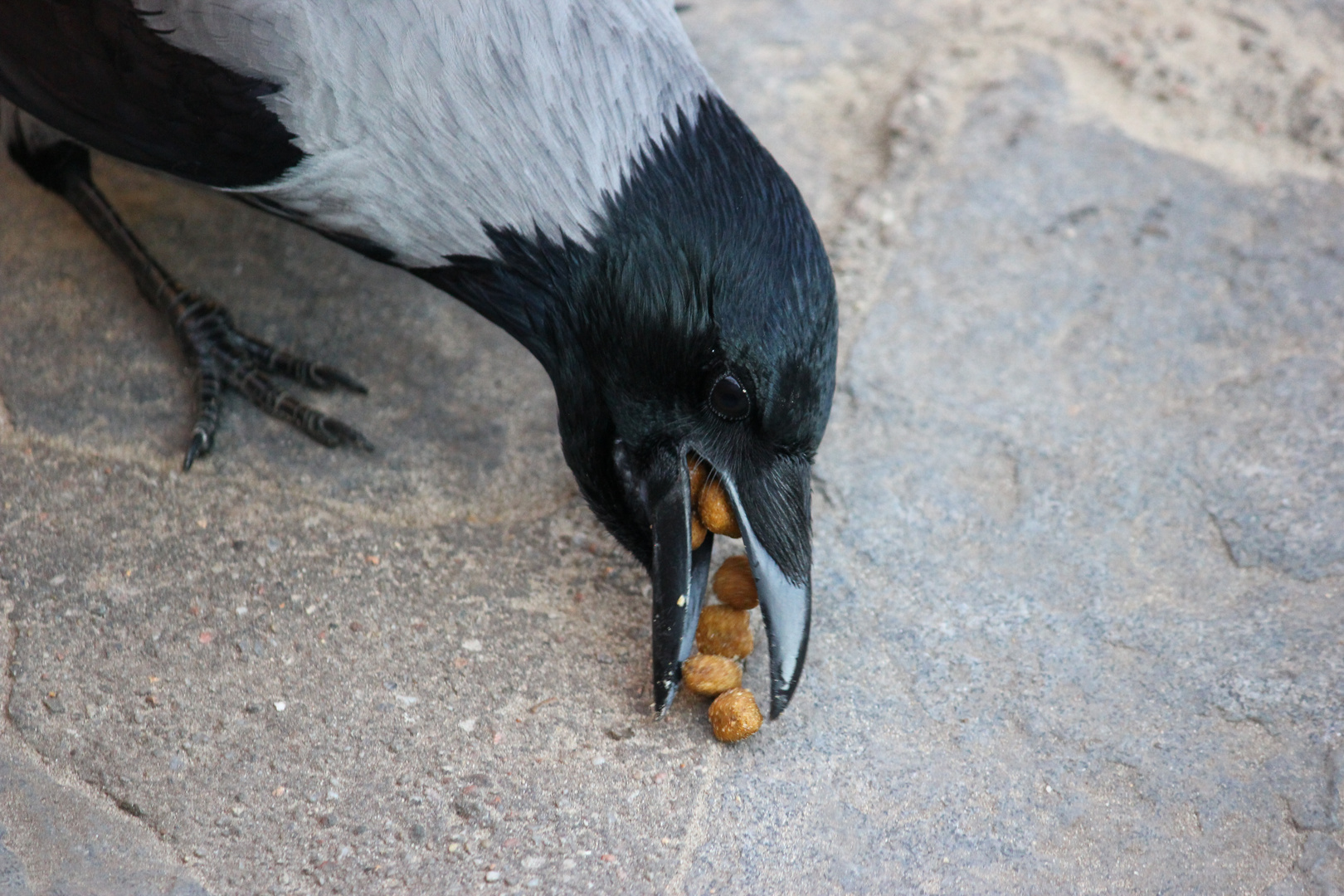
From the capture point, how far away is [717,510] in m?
2.38

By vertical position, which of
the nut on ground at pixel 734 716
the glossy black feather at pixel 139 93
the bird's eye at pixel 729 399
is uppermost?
the glossy black feather at pixel 139 93

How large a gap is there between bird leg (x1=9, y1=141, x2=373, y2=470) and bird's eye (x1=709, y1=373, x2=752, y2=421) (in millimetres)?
1055

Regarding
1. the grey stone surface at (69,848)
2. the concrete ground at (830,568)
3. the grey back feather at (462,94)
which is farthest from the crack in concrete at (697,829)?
the grey back feather at (462,94)

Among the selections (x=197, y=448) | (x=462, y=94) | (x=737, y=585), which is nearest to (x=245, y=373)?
(x=197, y=448)

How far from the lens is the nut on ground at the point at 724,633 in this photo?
244 centimetres

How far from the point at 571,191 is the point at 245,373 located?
45.7 inches

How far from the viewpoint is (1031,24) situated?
439 cm

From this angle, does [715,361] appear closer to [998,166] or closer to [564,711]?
[564,711]

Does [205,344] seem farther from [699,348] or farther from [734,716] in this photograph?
[734,716]

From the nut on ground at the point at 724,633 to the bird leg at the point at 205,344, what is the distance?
103 centimetres

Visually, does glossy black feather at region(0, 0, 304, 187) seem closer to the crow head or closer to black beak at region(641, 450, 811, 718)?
the crow head

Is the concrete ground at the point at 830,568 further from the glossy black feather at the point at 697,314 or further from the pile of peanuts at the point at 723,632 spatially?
the glossy black feather at the point at 697,314

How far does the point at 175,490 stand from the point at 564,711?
3.64 ft

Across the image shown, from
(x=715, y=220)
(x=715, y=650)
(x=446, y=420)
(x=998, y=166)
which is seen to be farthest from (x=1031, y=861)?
(x=998, y=166)
